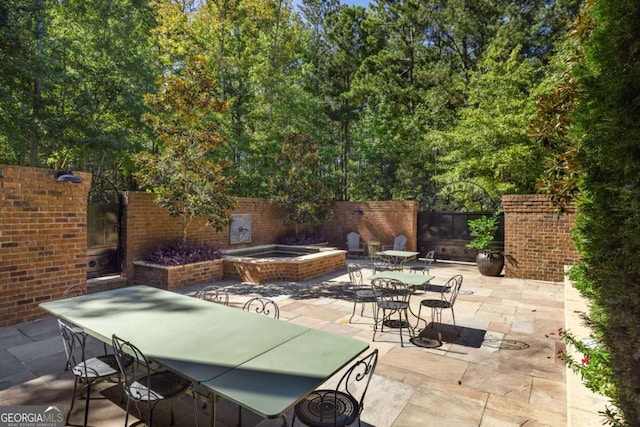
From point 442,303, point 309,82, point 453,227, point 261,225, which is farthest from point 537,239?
point 309,82

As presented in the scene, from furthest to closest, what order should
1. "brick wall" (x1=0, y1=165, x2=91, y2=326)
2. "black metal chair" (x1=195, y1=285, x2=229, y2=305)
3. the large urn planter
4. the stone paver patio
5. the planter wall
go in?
the large urn planter → the planter wall → "brick wall" (x1=0, y1=165, x2=91, y2=326) → "black metal chair" (x1=195, y1=285, x2=229, y2=305) → the stone paver patio

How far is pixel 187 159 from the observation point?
288 inches

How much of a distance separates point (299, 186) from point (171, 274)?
5.74 m

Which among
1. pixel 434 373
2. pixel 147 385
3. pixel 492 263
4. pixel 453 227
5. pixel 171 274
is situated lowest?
pixel 434 373

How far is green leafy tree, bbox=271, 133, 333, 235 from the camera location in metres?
11.4

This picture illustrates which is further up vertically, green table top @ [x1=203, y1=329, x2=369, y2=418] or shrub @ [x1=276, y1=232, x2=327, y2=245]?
green table top @ [x1=203, y1=329, x2=369, y2=418]

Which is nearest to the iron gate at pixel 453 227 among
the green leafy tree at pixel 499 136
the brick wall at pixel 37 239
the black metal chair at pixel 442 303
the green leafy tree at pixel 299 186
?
→ the green leafy tree at pixel 499 136

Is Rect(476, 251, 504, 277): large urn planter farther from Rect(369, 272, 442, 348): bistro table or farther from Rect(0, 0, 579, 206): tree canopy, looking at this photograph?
Rect(369, 272, 442, 348): bistro table

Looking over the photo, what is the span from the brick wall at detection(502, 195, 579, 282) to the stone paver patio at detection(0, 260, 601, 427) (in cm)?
261

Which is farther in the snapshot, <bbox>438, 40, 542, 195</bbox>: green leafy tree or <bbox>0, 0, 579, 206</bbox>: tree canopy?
<bbox>0, 0, 579, 206</bbox>: tree canopy

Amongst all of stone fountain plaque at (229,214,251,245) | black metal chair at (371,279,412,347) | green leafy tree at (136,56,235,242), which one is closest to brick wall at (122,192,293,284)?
stone fountain plaque at (229,214,251,245)

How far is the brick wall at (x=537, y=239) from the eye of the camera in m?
7.71

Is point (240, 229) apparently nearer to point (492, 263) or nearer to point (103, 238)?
point (103, 238)

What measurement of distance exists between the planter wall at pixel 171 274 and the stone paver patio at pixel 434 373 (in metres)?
2.01
